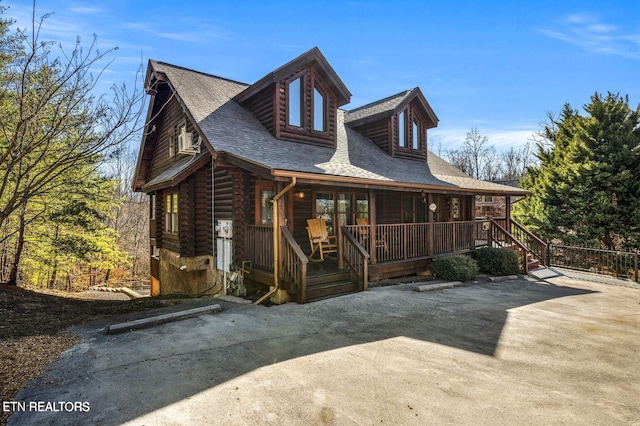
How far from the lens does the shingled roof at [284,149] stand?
761 cm

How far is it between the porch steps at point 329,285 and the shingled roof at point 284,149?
2.30 m

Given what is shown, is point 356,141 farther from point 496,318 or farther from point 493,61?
point 496,318

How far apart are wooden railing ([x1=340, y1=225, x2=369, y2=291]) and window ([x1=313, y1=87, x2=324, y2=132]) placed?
4.37 m

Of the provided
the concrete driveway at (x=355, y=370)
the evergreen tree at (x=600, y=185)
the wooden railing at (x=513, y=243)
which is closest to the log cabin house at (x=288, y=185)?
the wooden railing at (x=513, y=243)

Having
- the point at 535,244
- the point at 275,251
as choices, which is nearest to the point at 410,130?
the point at 535,244

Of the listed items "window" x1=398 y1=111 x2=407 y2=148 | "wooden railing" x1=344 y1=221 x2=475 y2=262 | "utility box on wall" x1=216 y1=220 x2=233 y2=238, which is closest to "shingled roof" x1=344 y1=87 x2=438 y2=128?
"window" x1=398 y1=111 x2=407 y2=148

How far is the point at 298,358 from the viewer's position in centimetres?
400

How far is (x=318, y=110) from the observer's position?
35.6ft

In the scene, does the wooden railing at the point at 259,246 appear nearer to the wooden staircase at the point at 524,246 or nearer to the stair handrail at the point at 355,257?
the stair handrail at the point at 355,257

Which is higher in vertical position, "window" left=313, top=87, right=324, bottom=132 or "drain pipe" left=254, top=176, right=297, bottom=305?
"window" left=313, top=87, right=324, bottom=132

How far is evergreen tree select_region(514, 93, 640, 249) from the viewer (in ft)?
42.4

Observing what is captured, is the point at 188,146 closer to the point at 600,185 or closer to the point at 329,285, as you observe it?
the point at 329,285

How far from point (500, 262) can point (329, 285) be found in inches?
244

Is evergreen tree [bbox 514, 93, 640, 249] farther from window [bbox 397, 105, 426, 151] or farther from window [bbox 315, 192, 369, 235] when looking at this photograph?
window [bbox 315, 192, 369, 235]
